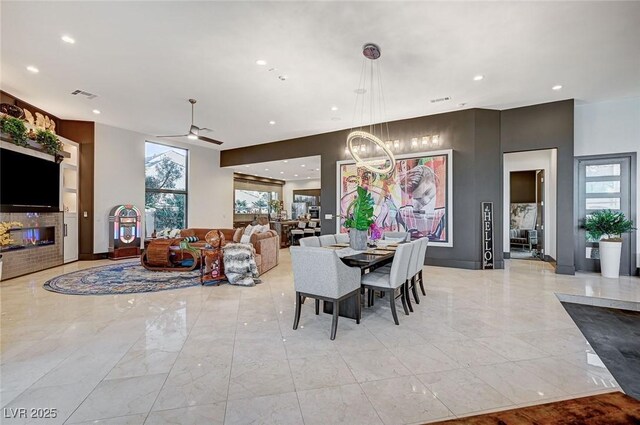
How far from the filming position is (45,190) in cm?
640

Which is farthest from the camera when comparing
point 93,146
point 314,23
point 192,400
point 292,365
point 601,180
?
point 93,146

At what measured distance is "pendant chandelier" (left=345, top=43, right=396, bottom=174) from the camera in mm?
4496

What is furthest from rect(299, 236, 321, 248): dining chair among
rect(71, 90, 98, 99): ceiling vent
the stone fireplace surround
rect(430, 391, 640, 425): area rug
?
the stone fireplace surround

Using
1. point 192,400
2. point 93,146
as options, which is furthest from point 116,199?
point 192,400

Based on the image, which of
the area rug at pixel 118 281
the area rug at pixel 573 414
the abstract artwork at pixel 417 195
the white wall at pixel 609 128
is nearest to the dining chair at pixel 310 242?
the area rug at pixel 118 281

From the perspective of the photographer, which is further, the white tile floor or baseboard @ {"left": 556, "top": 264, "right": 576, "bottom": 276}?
baseboard @ {"left": 556, "top": 264, "right": 576, "bottom": 276}

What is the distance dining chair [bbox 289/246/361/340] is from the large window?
7779 mm

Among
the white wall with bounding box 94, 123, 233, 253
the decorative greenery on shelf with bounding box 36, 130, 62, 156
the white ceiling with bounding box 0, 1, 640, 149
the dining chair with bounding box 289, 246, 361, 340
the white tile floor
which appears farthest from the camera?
the white wall with bounding box 94, 123, 233, 253

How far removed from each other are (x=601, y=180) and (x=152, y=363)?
8.55 metres

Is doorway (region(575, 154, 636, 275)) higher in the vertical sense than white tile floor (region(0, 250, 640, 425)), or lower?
higher

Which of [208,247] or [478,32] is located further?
[208,247]

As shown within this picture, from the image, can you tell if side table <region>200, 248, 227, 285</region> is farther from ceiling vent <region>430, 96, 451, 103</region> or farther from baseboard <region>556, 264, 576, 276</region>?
baseboard <region>556, 264, 576, 276</region>

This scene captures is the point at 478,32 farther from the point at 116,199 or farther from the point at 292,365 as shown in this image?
the point at 116,199

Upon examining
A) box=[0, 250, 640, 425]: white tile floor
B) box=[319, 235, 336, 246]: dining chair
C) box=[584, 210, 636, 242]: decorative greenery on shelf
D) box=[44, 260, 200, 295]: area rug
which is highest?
box=[584, 210, 636, 242]: decorative greenery on shelf
